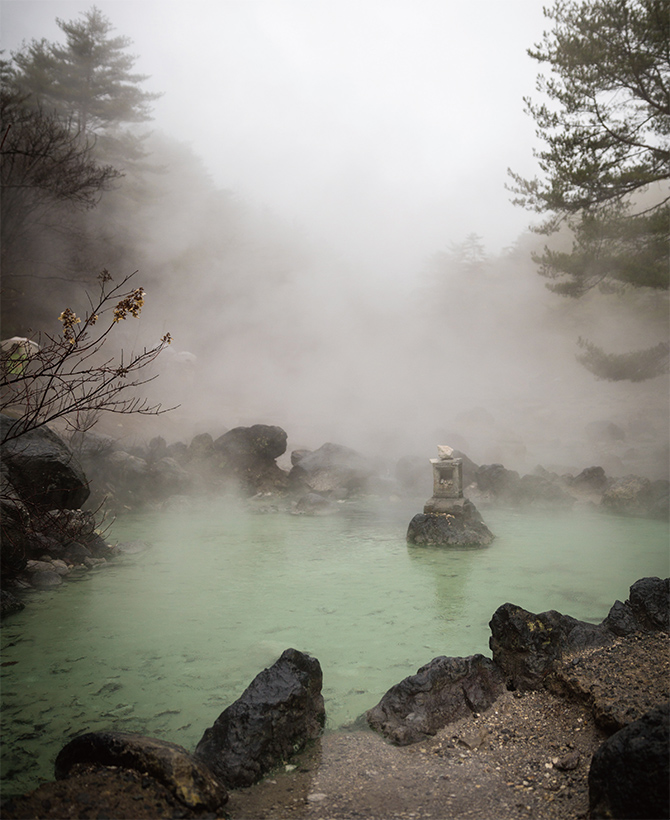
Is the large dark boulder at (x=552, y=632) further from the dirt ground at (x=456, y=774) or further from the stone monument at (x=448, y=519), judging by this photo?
the stone monument at (x=448, y=519)

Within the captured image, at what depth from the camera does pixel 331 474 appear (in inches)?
520

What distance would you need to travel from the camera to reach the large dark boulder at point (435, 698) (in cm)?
303

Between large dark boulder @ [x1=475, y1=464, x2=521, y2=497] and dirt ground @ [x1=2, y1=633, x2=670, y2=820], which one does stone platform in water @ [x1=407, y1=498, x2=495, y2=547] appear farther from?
dirt ground @ [x1=2, y1=633, x2=670, y2=820]

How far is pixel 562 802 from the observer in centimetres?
222

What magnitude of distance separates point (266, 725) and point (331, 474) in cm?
1042

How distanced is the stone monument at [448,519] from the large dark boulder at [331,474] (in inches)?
155

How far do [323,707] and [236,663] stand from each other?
1.21m

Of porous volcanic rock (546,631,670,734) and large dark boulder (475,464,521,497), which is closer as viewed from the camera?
porous volcanic rock (546,631,670,734)

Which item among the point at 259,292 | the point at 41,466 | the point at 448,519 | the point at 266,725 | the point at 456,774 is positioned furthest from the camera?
the point at 259,292

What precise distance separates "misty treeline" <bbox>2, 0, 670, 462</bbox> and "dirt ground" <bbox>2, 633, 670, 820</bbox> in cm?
1118

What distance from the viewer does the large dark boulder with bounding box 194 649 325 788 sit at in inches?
103

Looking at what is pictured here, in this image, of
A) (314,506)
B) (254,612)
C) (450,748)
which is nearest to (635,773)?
(450,748)

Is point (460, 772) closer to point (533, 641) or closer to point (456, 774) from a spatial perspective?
point (456, 774)

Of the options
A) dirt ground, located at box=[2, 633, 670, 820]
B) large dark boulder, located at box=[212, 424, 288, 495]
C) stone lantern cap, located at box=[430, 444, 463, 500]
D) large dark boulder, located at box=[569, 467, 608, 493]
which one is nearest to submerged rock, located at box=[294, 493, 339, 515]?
large dark boulder, located at box=[212, 424, 288, 495]
